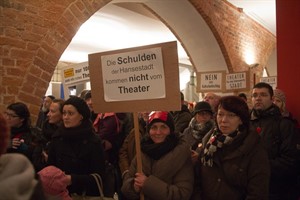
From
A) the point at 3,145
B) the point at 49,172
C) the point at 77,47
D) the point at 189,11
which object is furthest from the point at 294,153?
the point at 77,47

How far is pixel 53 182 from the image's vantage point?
2.09 meters

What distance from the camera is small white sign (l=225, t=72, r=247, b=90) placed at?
18.5 feet

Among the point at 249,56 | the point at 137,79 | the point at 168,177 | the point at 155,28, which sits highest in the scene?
the point at 155,28

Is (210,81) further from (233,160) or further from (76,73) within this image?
(233,160)

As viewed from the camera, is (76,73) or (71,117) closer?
(71,117)

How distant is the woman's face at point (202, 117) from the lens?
3.41 m

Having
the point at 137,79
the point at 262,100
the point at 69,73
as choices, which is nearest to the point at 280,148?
the point at 262,100

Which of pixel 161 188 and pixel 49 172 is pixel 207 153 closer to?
pixel 161 188

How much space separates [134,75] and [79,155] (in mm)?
668

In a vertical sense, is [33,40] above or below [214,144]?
above

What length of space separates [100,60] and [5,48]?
1.79m

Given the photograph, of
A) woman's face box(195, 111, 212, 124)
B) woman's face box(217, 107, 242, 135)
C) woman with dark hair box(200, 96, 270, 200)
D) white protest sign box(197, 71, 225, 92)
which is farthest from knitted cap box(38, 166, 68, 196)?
white protest sign box(197, 71, 225, 92)

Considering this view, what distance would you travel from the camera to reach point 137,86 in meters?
2.37

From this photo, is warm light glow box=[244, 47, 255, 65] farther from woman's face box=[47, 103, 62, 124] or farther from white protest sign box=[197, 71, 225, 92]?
woman's face box=[47, 103, 62, 124]
